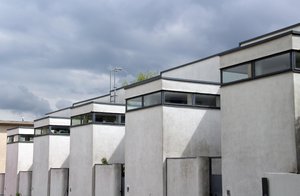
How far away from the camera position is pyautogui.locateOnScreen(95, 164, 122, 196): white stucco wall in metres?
23.7

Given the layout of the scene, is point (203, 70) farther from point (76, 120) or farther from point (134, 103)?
point (76, 120)

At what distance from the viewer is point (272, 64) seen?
591 inches

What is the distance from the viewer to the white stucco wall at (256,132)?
14.1 meters

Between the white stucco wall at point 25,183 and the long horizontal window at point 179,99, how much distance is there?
1714 cm

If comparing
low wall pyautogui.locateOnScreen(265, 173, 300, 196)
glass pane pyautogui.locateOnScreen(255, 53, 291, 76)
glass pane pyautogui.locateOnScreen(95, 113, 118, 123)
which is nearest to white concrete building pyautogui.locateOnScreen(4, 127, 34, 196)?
glass pane pyautogui.locateOnScreen(95, 113, 118, 123)

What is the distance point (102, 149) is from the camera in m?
27.0

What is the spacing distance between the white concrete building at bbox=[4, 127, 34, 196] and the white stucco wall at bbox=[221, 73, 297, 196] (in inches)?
999

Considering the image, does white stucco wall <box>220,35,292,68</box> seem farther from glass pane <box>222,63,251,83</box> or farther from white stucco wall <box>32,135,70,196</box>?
white stucco wall <box>32,135,70,196</box>

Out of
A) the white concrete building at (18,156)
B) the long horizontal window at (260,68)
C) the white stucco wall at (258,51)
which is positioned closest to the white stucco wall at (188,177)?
the long horizontal window at (260,68)

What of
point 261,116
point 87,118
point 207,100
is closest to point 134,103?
point 207,100

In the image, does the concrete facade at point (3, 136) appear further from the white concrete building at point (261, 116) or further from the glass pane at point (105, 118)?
the white concrete building at point (261, 116)

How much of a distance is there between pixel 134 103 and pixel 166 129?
9.87ft

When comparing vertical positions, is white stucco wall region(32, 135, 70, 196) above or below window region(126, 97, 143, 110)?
below

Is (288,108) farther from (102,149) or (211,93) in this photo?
(102,149)
